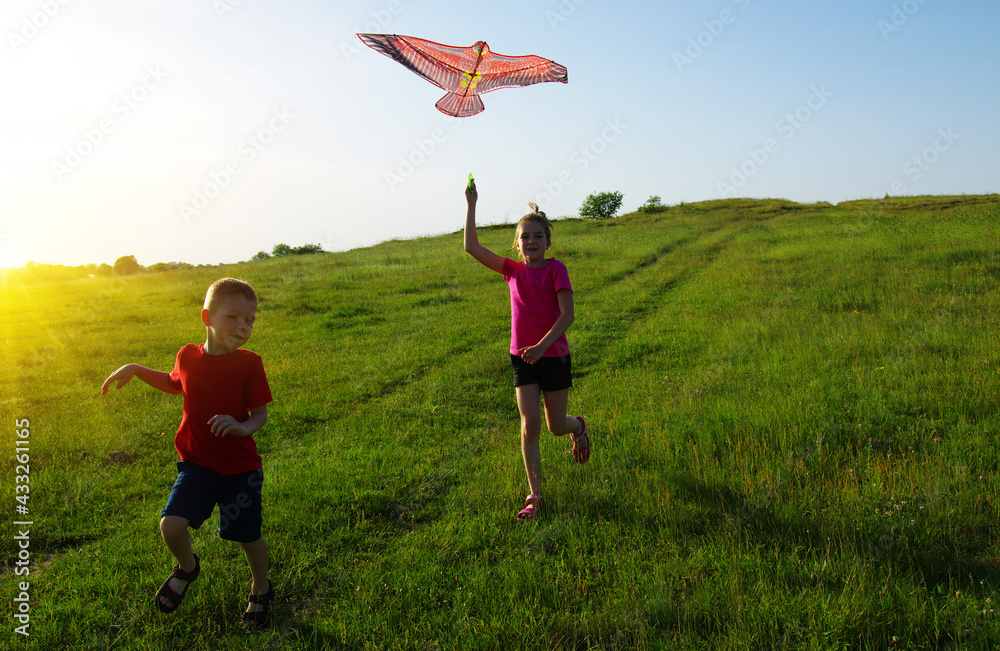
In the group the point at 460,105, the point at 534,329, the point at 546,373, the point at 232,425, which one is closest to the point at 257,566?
the point at 232,425

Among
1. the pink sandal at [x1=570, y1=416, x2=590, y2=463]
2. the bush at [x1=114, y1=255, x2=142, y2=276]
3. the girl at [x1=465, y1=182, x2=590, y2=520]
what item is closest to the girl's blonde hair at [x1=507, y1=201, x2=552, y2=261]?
the girl at [x1=465, y1=182, x2=590, y2=520]

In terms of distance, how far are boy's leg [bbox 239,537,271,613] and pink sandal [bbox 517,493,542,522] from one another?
6.12 feet

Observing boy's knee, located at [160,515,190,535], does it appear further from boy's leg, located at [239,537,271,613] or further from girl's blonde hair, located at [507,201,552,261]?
girl's blonde hair, located at [507,201,552,261]

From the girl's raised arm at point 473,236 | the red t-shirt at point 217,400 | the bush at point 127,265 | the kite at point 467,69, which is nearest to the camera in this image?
the red t-shirt at point 217,400

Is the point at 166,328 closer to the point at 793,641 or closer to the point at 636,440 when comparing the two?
the point at 636,440

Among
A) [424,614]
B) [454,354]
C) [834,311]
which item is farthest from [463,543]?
[834,311]

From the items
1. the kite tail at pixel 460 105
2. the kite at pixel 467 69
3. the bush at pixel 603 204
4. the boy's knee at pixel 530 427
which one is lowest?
the boy's knee at pixel 530 427

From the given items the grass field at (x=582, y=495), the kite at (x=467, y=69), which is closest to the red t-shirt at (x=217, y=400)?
the grass field at (x=582, y=495)

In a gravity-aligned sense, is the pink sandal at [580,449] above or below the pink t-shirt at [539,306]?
below

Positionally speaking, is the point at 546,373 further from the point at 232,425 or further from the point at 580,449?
the point at 232,425

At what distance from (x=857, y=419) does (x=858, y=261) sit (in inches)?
577

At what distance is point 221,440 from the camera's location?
11.5ft

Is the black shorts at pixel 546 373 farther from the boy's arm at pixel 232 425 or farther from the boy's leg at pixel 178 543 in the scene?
the boy's leg at pixel 178 543

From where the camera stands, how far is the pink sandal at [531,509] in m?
4.63
